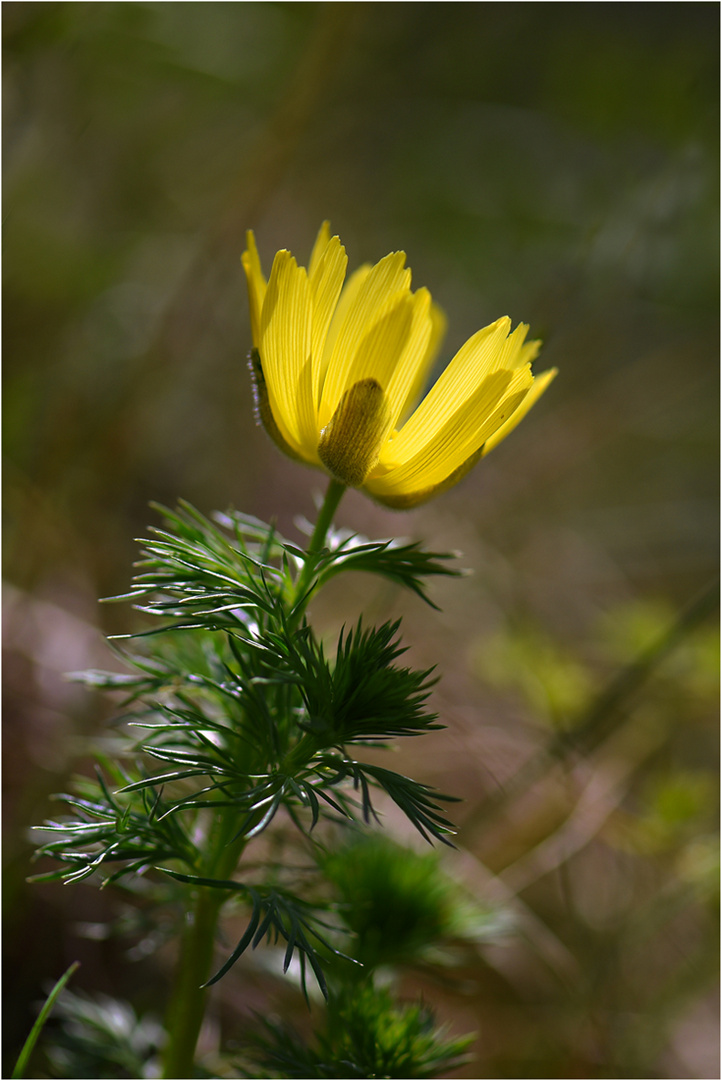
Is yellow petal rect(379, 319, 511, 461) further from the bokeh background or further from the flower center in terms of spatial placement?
the bokeh background

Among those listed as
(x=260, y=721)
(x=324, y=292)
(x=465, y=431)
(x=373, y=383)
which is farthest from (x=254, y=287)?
(x=260, y=721)

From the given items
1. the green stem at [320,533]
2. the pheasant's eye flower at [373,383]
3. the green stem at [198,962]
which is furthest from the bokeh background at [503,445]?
the pheasant's eye flower at [373,383]

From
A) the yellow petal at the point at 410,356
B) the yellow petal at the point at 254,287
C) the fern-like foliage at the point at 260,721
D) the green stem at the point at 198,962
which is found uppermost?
the yellow petal at the point at 254,287

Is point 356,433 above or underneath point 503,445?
underneath

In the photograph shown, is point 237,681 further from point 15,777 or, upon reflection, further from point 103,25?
point 103,25

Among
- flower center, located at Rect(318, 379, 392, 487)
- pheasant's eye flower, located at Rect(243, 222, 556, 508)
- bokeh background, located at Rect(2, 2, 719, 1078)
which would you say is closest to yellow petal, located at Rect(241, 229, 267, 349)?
pheasant's eye flower, located at Rect(243, 222, 556, 508)

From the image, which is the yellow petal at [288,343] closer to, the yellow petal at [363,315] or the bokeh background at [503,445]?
the yellow petal at [363,315]

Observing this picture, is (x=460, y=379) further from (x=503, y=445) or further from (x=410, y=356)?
(x=503, y=445)
